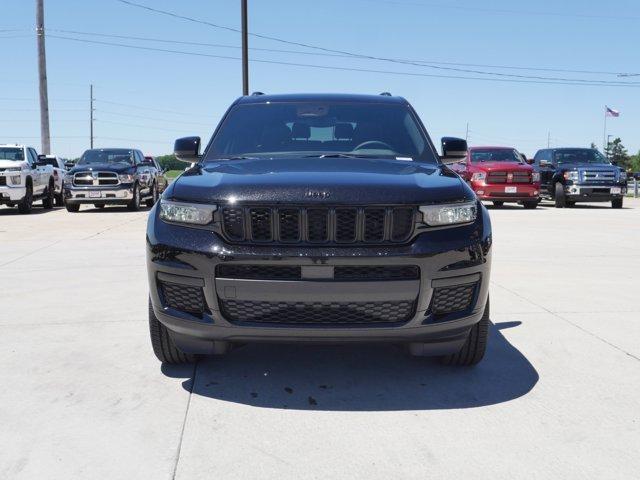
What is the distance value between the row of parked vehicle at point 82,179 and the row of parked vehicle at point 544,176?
31.0ft

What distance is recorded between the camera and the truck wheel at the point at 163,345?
369cm

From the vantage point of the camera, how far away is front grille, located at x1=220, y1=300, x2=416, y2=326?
313 centimetres

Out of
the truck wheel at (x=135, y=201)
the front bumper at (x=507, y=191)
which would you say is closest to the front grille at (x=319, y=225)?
the front bumper at (x=507, y=191)

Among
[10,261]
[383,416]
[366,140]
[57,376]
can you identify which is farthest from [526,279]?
[10,261]

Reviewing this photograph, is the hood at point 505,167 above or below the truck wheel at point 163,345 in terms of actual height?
above

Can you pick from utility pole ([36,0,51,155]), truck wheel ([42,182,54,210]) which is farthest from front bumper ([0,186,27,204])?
utility pole ([36,0,51,155])

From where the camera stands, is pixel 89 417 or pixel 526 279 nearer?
pixel 89 417

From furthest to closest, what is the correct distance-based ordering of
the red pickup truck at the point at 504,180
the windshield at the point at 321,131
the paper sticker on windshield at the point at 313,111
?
the red pickup truck at the point at 504,180 < the paper sticker on windshield at the point at 313,111 < the windshield at the point at 321,131

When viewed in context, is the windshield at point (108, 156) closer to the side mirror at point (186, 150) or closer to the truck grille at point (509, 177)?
the truck grille at point (509, 177)

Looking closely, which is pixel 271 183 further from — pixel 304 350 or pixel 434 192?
pixel 304 350

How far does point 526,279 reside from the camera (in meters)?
7.07

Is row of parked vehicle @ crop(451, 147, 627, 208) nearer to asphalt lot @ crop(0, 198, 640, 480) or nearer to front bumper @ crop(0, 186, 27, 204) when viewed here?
front bumper @ crop(0, 186, 27, 204)

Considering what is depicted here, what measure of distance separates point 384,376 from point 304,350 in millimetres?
681

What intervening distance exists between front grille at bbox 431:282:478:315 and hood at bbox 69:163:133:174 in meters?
16.4
